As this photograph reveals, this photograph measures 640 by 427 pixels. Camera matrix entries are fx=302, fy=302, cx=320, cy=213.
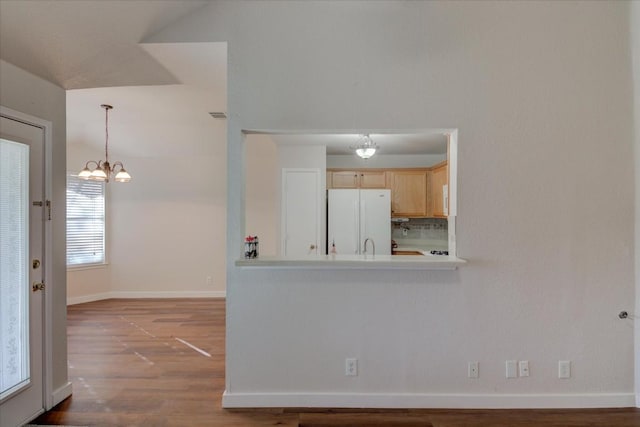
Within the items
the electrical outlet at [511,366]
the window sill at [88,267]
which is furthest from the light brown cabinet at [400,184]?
the window sill at [88,267]

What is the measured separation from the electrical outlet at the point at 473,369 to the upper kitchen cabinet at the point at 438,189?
233 cm

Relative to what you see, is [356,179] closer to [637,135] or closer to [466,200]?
[466,200]

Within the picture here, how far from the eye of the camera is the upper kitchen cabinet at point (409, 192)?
4789 mm

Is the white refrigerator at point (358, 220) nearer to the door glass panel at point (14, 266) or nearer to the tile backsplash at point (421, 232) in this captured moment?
the tile backsplash at point (421, 232)

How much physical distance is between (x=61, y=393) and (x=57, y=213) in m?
1.35

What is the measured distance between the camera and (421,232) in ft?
16.9

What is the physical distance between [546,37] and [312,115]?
175 centimetres

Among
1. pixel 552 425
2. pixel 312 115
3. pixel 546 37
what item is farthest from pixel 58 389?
pixel 546 37

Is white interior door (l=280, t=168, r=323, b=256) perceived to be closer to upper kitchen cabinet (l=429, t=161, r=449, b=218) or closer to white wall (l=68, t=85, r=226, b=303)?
white wall (l=68, t=85, r=226, b=303)

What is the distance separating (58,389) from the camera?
2250mm

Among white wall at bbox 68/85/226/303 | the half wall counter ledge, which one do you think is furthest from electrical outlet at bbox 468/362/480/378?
white wall at bbox 68/85/226/303

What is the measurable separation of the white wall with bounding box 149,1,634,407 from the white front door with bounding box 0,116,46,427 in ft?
4.25

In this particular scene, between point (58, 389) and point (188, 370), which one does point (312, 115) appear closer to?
point (188, 370)

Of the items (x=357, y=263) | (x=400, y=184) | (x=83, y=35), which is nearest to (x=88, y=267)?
(x=83, y=35)
